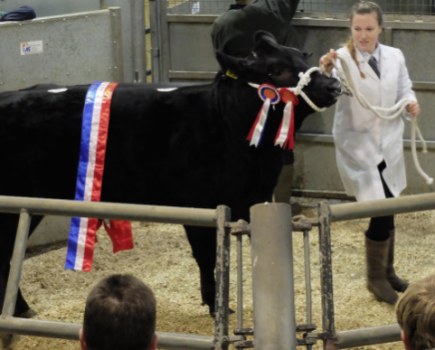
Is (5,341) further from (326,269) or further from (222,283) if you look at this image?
(326,269)

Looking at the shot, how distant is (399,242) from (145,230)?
1925mm

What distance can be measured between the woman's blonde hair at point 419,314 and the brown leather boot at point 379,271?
2250 millimetres

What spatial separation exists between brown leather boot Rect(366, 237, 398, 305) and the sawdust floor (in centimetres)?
6

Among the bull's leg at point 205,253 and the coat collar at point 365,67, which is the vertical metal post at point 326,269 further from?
the coat collar at point 365,67

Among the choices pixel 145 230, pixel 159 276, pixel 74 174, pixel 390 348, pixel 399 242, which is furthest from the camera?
pixel 145 230

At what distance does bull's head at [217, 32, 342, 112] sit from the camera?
3.42 metres

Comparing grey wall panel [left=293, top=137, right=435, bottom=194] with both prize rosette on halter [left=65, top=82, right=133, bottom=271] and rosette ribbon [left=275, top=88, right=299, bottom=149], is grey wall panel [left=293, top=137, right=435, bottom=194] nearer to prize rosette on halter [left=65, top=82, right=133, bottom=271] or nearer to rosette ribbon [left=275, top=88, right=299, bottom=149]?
rosette ribbon [left=275, top=88, right=299, bottom=149]

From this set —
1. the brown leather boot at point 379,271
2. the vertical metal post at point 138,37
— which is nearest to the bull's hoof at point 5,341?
the brown leather boot at point 379,271

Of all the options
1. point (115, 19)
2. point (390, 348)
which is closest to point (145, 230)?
point (115, 19)

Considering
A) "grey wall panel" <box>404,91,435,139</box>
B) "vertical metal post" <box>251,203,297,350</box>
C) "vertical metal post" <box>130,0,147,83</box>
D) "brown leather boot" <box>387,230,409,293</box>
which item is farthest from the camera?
"vertical metal post" <box>130,0,147,83</box>

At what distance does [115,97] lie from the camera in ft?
12.3

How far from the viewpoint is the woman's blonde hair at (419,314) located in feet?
5.19

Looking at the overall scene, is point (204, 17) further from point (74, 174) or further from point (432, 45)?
point (74, 174)

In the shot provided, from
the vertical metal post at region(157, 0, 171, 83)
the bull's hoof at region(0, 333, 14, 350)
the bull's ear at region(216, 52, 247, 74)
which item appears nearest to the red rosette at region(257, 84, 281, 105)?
the bull's ear at region(216, 52, 247, 74)
